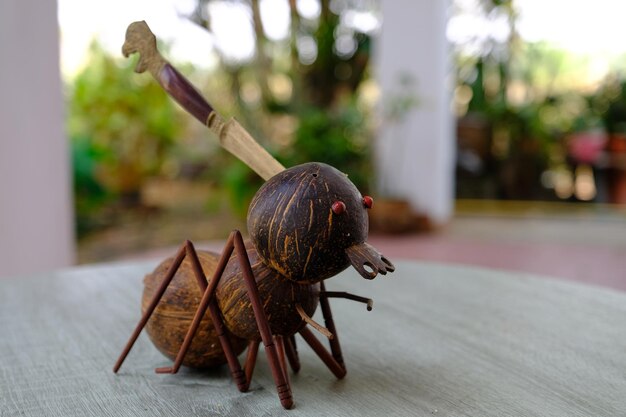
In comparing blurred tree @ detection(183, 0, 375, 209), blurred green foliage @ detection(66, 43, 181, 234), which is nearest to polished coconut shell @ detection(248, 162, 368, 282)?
blurred tree @ detection(183, 0, 375, 209)

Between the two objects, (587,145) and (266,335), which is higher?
(587,145)

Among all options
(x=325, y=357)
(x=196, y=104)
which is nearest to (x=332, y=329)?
(x=325, y=357)

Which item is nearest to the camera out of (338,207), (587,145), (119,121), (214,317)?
(338,207)

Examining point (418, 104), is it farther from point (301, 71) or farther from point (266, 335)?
point (266, 335)

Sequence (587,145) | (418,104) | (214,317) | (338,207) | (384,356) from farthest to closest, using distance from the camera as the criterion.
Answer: (587,145) → (418,104) → (384,356) → (214,317) → (338,207)

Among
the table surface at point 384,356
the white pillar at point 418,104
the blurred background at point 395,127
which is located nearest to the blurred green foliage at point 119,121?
the blurred background at point 395,127

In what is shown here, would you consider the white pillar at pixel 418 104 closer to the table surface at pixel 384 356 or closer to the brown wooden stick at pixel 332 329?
the table surface at pixel 384 356

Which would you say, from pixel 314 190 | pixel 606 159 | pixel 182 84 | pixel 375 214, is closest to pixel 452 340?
pixel 314 190

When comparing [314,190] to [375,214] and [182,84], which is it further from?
[375,214]
